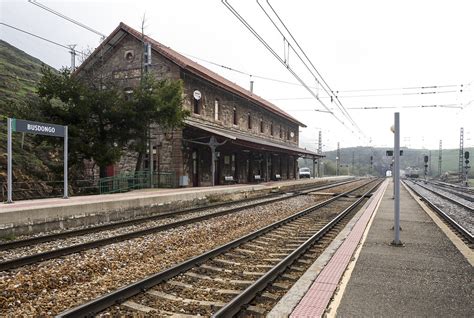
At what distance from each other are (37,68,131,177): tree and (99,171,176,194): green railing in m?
1.98

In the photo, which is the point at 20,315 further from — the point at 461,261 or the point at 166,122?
the point at 166,122

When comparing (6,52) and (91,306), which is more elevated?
(6,52)

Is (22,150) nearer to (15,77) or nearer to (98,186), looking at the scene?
(98,186)

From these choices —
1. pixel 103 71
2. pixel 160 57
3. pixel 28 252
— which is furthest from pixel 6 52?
pixel 28 252

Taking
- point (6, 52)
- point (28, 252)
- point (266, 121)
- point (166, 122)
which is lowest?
point (28, 252)

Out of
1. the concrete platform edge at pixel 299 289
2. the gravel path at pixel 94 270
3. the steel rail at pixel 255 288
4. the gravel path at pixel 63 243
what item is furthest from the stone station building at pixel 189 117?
the concrete platform edge at pixel 299 289

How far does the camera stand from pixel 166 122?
64.5 ft

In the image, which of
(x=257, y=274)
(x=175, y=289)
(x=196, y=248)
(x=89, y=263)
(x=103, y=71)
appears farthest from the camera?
(x=103, y=71)

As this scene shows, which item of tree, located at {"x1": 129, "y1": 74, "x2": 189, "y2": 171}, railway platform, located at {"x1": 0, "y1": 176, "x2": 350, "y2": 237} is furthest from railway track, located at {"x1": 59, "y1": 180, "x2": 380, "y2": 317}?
tree, located at {"x1": 129, "y1": 74, "x2": 189, "y2": 171}

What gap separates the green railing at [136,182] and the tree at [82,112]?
77.9 inches

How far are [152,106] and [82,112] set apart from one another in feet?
10.8

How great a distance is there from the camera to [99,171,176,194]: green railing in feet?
64.0

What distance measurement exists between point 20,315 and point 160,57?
22059 mm

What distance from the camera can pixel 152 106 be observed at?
18484 millimetres
